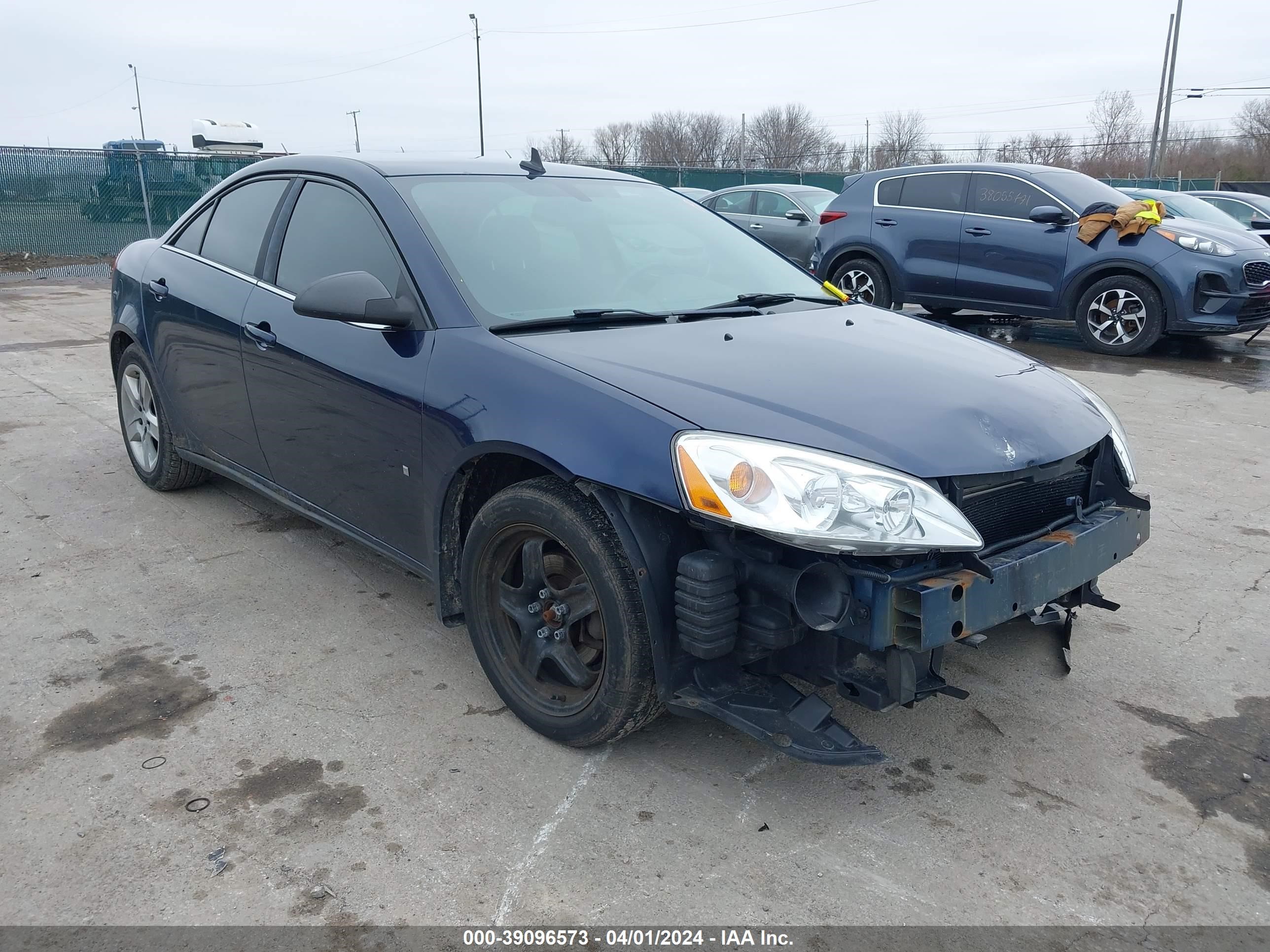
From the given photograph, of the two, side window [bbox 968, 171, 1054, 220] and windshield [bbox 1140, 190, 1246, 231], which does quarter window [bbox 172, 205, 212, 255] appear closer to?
side window [bbox 968, 171, 1054, 220]

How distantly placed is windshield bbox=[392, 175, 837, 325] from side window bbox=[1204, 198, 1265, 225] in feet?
54.1

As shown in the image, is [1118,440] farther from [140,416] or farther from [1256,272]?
[1256,272]

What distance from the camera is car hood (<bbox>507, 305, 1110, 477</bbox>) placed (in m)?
2.55

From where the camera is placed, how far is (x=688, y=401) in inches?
103

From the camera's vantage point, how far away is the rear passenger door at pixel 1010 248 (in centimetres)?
959

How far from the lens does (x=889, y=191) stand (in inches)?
427

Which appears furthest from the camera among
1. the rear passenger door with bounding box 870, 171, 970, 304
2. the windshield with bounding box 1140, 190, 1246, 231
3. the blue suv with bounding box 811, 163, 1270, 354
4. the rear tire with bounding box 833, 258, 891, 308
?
the windshield with bounding box 1140, 190, 1246, 231

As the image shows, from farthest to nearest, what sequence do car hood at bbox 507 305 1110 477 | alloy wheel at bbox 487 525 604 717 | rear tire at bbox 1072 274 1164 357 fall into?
rear tire at bbox 1072 274 1164 357
alloy wheel at bbox 487 525 604 717
car hood at bbox 507 305 1110 477

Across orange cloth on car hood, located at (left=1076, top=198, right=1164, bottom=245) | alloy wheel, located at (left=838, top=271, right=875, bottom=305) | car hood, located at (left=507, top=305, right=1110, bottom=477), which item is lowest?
alloy wheel, located at (left=838, top=271, right=875, bottom=305)

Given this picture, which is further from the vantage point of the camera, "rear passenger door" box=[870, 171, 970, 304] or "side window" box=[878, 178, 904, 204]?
"side window" box=[878, 178, 904, 204]

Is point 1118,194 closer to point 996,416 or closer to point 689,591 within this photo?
point 996,416

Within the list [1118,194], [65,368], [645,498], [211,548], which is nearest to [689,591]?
[645,498]

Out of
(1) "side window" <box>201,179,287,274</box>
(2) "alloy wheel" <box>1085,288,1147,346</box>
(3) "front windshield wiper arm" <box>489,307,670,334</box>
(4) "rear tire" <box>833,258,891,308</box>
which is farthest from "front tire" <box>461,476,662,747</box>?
(4) "rear tire" <box>833,258,891,308</box>

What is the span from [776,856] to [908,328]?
1929mm
